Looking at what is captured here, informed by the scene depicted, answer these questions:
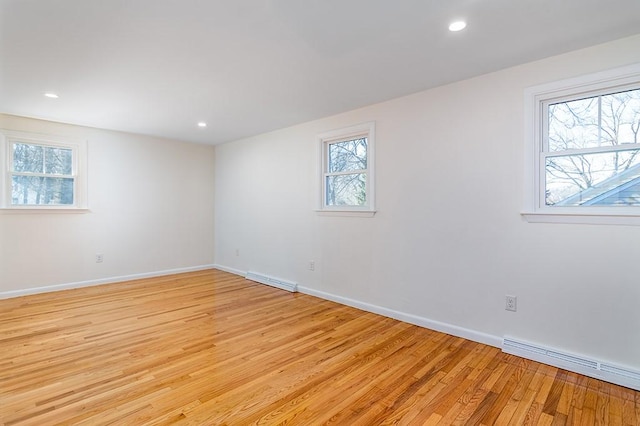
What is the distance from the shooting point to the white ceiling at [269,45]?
1866 mm

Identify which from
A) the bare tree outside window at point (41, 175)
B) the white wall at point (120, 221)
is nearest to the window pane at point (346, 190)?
the white wall at point (120, 221)

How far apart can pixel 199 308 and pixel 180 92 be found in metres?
2.42

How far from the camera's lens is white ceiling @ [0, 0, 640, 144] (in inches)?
73.5

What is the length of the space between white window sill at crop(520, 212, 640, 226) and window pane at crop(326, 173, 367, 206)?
1748 millimetres

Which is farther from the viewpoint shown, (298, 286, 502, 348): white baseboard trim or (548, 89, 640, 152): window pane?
(298, 286, 502, 348): white baseboard trim

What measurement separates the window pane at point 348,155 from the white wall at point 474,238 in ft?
0.82

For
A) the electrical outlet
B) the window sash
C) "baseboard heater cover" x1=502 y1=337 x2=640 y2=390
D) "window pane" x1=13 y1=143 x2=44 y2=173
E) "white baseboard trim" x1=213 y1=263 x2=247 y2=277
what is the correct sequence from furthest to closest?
"white baseboard trim" x1=213 y1=263 x2=247 y2=277, "window pane" x1=13 y1=143 x2=44 y2=173, the window sash, the electrical outlet, "baseboard heater cover" x1=502 y1=337 x2=640 y2=390

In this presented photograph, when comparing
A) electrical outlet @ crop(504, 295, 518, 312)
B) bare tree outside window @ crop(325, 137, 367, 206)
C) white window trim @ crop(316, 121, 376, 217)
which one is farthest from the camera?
bare tree outside window @ crop(325, 137, 367, 206)

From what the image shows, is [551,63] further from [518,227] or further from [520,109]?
[518,227]

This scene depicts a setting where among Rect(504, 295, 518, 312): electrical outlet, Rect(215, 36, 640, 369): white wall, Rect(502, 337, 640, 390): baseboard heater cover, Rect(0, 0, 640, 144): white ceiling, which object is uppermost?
Rect(0, 0, 640, 144): white ceiling

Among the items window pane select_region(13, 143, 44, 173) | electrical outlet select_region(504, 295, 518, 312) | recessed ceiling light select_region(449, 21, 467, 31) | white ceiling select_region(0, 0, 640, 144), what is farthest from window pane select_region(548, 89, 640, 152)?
window pane select_region(13, 143, 44, 173)

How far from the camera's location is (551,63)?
246cm

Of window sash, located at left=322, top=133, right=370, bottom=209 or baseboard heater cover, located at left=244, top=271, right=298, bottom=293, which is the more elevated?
window sash, located at left=322, top=133, right=370, bottom=209

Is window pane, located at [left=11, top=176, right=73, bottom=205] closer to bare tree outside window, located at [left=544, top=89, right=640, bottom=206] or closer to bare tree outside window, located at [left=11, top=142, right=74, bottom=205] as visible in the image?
bare tree outside window, located at [left=11, top=142, right=74, bottom=205]
